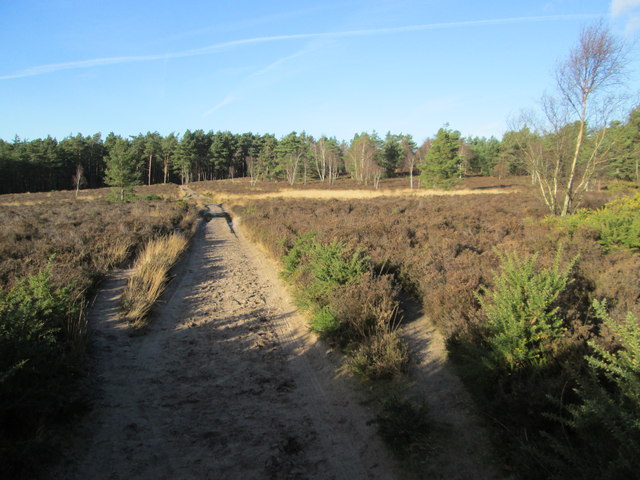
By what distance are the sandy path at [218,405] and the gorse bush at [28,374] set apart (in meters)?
0.36

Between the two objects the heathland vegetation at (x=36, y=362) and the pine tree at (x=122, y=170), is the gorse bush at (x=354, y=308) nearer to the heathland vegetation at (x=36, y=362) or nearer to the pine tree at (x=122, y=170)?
the heathland vegetation at (x=36, y=362)

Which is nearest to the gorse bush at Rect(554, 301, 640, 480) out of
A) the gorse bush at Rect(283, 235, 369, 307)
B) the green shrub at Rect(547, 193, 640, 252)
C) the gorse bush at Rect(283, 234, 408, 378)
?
the gorse bush at Rect(283, 234, 408, 378)

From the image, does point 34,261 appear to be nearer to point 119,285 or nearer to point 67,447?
point 119,285

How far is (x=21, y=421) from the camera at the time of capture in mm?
2898

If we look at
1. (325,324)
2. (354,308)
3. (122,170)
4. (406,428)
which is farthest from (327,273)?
(122,170)

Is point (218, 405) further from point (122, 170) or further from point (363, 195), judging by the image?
point (122, 170)

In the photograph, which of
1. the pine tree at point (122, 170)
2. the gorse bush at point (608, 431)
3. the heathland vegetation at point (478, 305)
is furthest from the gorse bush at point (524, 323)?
Result: the pine tree at point (122, 170)

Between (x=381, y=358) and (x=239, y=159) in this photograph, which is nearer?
(x=381, y=358)

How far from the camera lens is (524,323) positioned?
3535 millimetres

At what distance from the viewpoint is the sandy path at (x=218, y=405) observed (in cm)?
304

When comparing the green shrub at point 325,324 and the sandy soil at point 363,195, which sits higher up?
the sandy soil at point 363,195

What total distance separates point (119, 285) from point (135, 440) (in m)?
4.93

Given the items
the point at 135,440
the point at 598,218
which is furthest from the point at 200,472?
Answer: the point at 598,218

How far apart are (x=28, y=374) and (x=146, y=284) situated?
3.87 metres
